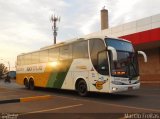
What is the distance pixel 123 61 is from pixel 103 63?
1.04 metres

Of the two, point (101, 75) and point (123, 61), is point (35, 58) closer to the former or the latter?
point (101, 75)

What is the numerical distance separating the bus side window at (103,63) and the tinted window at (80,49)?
1.30 meters

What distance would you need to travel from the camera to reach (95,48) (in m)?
17.7

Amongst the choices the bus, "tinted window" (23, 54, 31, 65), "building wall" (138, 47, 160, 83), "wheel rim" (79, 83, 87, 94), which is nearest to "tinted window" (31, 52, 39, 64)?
"tinted window" (23, 54, 31, 65)

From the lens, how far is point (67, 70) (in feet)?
67.1

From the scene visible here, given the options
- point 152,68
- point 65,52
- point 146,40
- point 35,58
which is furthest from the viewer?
point 152,68

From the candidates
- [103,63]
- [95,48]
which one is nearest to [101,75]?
[103,63]

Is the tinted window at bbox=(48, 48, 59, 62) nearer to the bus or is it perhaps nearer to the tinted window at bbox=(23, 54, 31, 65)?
the bus

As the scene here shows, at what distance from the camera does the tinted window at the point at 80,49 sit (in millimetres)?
18555

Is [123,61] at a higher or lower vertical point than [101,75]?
higher

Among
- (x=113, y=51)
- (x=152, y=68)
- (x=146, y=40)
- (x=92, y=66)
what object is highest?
(x=146, y=40)

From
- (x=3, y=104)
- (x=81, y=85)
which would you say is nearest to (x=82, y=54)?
(x=81, y=85)

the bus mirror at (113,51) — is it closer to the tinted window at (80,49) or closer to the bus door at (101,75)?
the bus door at (101,75)

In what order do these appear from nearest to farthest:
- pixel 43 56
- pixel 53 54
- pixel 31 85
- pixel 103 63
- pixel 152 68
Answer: pixel 103 63
pixel 53 54
pixel 43 56
pixel 31 85
pixel 152 68
